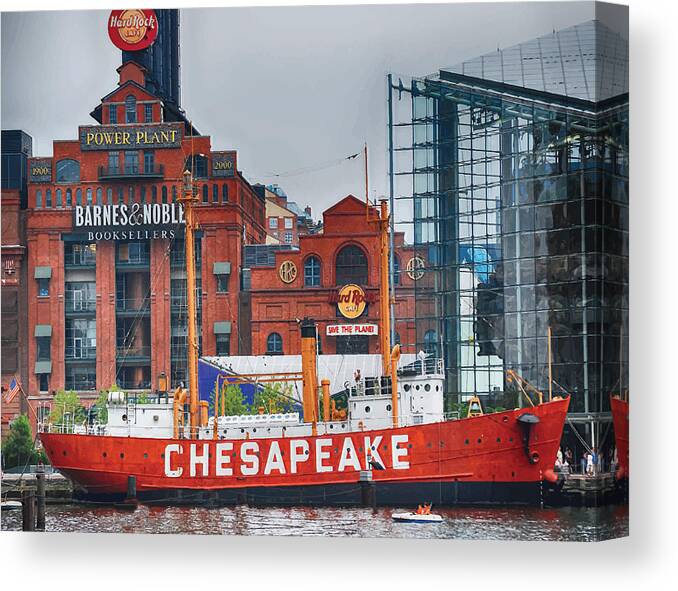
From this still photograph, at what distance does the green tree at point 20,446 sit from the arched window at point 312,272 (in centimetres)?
460

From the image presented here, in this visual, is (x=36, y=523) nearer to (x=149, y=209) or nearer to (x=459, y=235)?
(x=149, y=209)

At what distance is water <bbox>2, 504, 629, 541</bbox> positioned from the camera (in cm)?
2153

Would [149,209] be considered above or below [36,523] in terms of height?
above

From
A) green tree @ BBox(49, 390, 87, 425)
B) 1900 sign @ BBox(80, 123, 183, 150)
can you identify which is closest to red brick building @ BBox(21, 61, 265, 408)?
→ 1900 sign @ BBox(80, 123, 183, 150)

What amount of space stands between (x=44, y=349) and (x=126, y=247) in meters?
1.95

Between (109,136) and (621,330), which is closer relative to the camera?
(621,330)

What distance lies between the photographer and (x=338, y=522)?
22625 millimetres

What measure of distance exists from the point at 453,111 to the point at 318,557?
6.59m

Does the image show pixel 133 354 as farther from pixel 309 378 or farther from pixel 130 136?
pixel 130 136

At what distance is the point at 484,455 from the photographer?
22.9m

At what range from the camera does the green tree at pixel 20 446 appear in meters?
23.8

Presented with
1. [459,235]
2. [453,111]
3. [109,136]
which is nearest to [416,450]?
[459,235]

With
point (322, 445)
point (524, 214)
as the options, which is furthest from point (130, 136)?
point (524, 214)

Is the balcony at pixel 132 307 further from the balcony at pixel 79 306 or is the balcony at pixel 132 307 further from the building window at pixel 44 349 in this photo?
the building window at pixel 44 349
